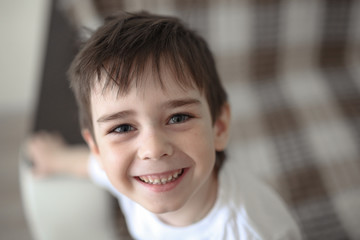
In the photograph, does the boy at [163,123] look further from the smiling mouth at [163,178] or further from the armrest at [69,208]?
the armrest at [69,208]

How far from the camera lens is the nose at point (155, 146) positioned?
67 cm

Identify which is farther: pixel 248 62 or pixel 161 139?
pixel 248 62

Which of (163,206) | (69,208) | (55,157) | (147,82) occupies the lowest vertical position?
(69,208)

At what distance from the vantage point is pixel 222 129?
2.81 ft

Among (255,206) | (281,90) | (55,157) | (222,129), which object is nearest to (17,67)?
(55,157)

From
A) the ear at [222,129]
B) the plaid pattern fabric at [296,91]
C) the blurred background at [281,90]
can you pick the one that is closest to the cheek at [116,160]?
the ear at [222,129]

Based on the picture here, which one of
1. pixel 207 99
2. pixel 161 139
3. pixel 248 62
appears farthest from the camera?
pixel 248 62

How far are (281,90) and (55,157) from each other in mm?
998

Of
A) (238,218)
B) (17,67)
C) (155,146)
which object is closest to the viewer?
(155,146)

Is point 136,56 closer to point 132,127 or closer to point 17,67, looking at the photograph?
point 132,127

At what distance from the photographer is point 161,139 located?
673 mm

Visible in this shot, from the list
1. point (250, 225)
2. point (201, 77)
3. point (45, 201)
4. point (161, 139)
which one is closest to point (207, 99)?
point (201, 77)

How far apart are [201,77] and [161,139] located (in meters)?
0.16

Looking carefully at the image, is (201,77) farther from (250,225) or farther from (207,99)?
(250,225)
